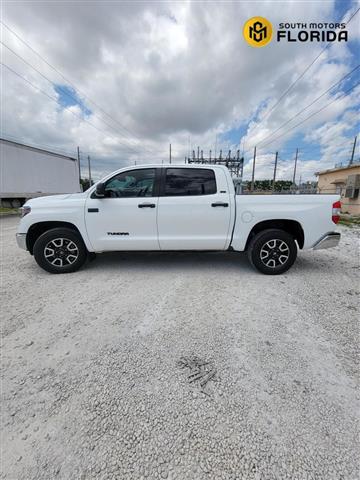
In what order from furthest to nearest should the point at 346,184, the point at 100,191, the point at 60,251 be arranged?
the point at 346,184
the point at 60,251
the point at 100,191

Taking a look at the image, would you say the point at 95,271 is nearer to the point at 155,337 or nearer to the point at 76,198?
the point at 76,198

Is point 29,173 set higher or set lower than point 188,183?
higher

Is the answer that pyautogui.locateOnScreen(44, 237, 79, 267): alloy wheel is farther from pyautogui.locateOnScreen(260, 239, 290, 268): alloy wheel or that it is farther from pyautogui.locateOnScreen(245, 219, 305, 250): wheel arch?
pyautogui.locateOnScreen(260, 239, 290, 268): alloy wheel

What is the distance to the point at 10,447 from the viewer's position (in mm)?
1326

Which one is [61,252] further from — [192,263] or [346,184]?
[346,184]

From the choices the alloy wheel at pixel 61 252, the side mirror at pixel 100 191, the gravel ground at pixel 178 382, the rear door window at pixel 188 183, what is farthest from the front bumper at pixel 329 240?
the alloy wheel at pixel 61 252

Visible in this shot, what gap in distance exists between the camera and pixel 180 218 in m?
3.58

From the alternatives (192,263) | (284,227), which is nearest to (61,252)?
(192,263)

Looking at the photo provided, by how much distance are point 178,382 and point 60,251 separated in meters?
3.04

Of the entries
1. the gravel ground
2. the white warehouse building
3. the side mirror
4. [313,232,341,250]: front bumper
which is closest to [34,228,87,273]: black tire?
the gravel ground

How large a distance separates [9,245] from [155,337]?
5.54m

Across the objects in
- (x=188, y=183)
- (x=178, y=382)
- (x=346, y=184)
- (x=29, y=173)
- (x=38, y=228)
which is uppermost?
(x=29, y=173)

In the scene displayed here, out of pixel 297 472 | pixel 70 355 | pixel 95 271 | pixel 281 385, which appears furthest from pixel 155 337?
pixel 95 271

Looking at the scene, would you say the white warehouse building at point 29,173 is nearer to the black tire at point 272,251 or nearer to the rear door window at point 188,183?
the rear door window at point 188,183
